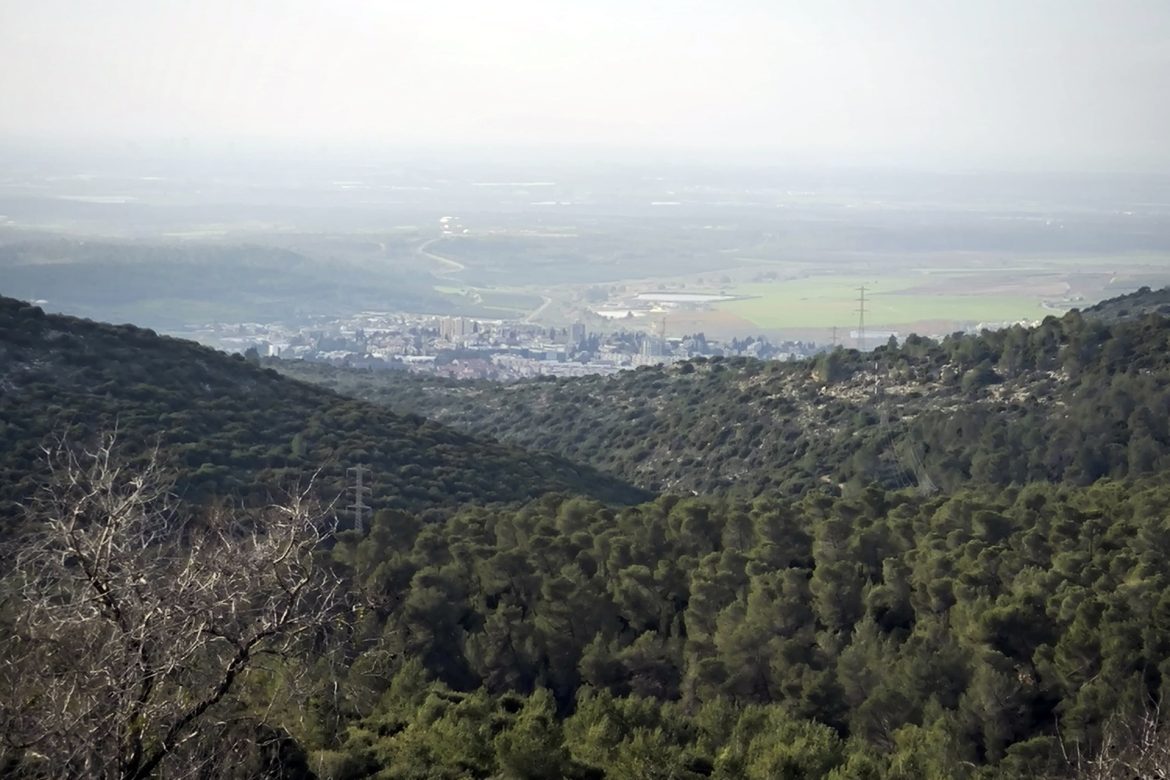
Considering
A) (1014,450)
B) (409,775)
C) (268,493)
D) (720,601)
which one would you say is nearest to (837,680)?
(720,601)

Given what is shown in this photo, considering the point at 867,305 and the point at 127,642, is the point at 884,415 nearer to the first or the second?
the point at 127,642

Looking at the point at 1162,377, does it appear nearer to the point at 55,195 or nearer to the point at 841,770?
the point at 841,770

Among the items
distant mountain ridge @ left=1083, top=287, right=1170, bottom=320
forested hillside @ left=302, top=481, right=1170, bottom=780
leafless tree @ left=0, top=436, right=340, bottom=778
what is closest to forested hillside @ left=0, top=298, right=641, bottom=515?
forested hillside @ left=302, top=481, right=1170, bottom=780

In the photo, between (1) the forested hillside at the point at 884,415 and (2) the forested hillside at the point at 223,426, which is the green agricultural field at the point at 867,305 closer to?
(1) the forested hillside at the point at 884,415

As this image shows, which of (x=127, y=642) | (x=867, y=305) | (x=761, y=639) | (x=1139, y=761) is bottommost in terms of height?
(x=867, y=305)

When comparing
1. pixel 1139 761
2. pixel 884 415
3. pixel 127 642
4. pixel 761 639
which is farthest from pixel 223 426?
pixel 1139 761

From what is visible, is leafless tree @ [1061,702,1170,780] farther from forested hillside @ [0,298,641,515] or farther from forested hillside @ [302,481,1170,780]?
forested hillside @ [0,298,641,515]
